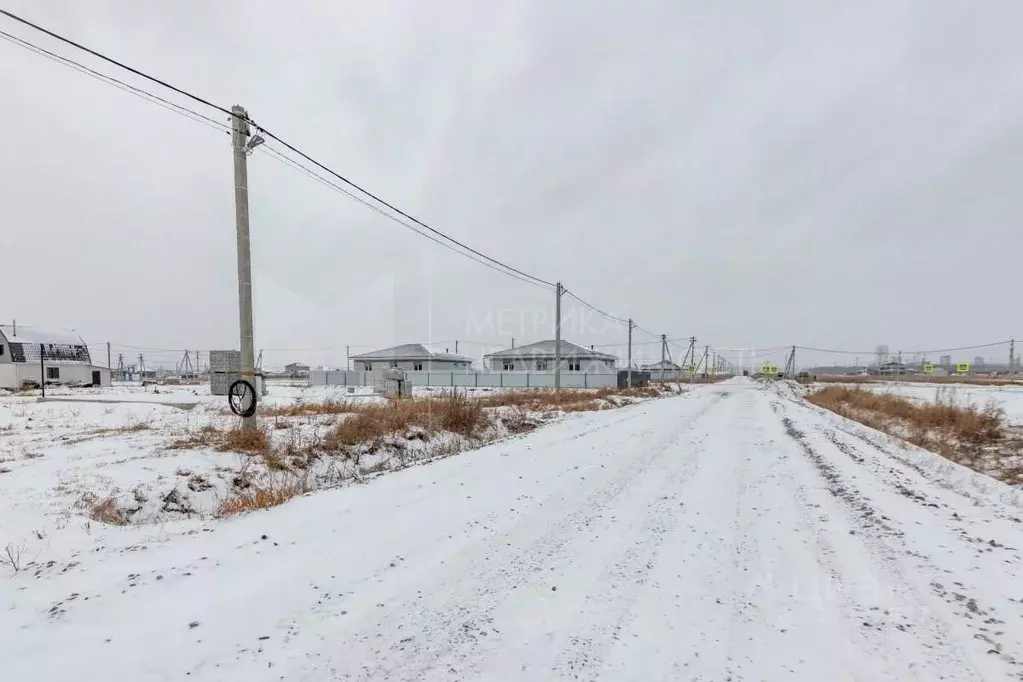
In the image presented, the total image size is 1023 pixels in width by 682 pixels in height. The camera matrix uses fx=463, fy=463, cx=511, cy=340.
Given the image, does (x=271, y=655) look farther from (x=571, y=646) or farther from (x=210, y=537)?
(x=210, y=537)

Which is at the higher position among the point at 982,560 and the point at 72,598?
the point at 72,598

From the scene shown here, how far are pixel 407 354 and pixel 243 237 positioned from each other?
46.5 metres

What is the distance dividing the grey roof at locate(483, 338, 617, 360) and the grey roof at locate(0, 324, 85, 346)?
42092mm

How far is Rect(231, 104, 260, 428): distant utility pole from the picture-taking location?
8586 millimetres

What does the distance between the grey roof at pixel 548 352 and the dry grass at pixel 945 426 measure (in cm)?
3224

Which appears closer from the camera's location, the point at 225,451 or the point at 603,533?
the point at 603,533

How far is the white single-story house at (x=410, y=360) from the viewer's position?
53.6 metres

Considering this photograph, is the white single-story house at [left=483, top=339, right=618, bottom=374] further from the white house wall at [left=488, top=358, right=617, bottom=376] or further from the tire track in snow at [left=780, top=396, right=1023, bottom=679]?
the tire track in snow at [left=780, top=396, right=1023, bottom=679]

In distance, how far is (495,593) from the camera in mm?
3219

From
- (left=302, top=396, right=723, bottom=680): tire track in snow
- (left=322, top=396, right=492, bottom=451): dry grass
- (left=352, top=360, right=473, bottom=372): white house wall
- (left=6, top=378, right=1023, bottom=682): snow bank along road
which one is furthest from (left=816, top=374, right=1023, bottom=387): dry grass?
(left=302, top=396, right=723, bottom=680): tire track in snow

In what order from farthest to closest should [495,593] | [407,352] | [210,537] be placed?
[407,352] → [210,537] → [495,593]

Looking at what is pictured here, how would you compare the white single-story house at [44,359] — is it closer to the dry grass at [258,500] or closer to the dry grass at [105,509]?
the dry grass at [105,509]

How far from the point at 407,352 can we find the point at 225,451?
47704 millimetres

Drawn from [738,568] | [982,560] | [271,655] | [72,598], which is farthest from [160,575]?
[982,560]
